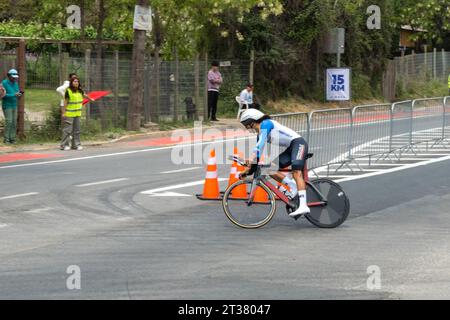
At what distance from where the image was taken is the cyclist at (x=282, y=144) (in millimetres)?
12162

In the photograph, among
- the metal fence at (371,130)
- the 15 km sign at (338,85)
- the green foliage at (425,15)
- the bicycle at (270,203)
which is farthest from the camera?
the green foliage at (425,15)

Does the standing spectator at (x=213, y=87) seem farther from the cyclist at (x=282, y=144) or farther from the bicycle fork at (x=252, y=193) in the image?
the bicycle fork at (x=252, y=193)

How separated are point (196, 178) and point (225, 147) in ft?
19.3

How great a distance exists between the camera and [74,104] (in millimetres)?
22391

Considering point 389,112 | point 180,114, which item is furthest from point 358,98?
point 389,112

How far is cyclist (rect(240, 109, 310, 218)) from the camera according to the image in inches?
479

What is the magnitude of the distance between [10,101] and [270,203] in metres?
12.0

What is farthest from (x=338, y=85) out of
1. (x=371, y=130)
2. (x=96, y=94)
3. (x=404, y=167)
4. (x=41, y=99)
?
(x=371, y=130)

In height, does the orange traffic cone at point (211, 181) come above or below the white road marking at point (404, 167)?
above

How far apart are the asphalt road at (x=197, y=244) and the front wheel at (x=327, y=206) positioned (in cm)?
19

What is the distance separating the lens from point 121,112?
89.1 feet

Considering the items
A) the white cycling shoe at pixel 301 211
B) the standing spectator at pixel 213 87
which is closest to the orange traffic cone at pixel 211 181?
the white cycling shoe at pixel 301 211
